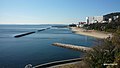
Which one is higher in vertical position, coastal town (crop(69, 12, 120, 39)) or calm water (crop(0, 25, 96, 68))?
calm water (crop(0, 25, 96, 68))

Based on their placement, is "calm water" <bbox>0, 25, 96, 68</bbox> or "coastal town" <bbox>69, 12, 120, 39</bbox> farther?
"coastal town" <bbox>69, 12, 120, 39</bbox>

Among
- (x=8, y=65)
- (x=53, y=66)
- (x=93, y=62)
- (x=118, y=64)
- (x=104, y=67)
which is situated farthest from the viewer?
(x=8, y=65)

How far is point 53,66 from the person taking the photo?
68.7 ft

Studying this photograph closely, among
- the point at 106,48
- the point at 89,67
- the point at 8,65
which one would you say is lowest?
the point at 8,65

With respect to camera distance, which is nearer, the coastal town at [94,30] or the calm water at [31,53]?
the calm water at [31,53]

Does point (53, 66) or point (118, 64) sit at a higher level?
point (118, 64)

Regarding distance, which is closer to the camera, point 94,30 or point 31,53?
point 31,53

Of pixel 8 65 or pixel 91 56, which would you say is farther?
pixel 8 65

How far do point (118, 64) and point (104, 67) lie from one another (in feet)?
5.06

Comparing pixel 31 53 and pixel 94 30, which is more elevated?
pixel 31 53

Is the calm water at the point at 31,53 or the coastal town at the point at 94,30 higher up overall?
the calm water at the point at 31,53

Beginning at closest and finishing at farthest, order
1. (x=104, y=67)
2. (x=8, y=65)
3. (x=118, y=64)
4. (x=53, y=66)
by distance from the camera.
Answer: (x=118, y=64) → (x=104, y=67) → (x=53, y=66) → (x=8, y=65)

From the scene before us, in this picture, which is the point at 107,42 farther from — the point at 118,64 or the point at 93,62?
the point at 118,64

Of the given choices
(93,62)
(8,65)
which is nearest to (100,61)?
(93,62)
